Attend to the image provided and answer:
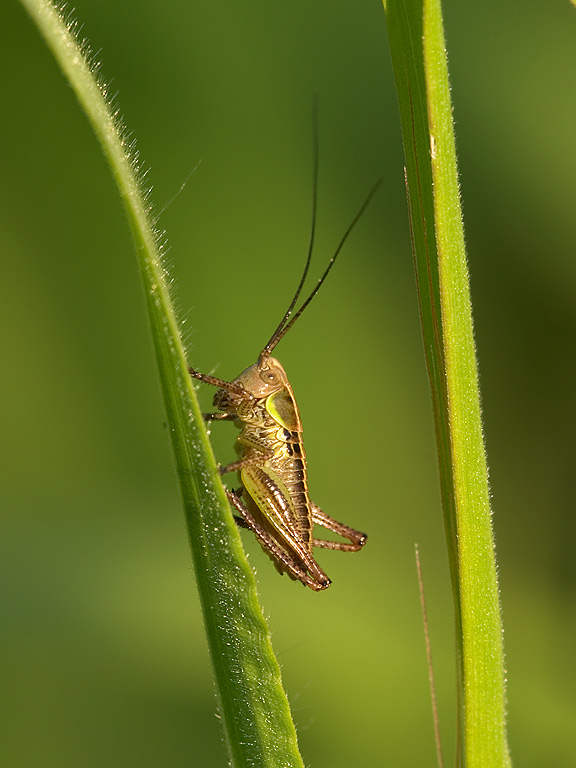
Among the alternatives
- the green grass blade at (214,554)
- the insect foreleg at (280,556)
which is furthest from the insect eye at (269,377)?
the green grass blade at (214,554)

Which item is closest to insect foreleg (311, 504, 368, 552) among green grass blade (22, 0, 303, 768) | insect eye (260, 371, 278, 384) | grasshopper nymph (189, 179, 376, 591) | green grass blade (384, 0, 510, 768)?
grasshopper nymph (189, 179, 376, 591)

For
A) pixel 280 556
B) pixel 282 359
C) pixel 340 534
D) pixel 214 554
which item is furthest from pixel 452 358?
pixel 282 359

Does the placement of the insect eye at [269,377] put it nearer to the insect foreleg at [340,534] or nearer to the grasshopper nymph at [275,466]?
the grasshopper nymph at [275,466]

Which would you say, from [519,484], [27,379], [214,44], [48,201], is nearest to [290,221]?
[214,44]

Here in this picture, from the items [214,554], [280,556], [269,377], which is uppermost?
[269,377]

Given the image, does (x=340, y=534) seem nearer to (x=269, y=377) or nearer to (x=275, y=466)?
(x=275, y=466)
